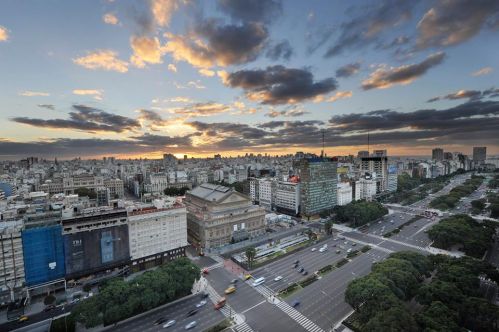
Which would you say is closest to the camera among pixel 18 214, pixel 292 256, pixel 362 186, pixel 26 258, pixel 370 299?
pixel 370 299

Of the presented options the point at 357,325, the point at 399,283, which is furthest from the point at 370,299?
the point at 399,283

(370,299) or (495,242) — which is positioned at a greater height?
(370,299)

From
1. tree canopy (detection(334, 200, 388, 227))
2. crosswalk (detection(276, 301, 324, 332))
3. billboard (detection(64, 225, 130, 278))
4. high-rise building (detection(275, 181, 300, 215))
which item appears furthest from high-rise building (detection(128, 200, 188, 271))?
tree canopy (detection(334, 200, 388, 227))

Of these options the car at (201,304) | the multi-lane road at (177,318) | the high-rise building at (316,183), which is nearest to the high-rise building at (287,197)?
the high-rise building at (316,183)

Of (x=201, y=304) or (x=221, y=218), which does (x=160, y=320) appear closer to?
(x=201, y=304)

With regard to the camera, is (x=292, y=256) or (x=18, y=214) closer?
(x=18, y=214)

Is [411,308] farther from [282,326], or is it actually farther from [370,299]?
[282,326]

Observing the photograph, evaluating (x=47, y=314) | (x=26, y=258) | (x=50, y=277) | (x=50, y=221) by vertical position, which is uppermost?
(x=50, y=221)
